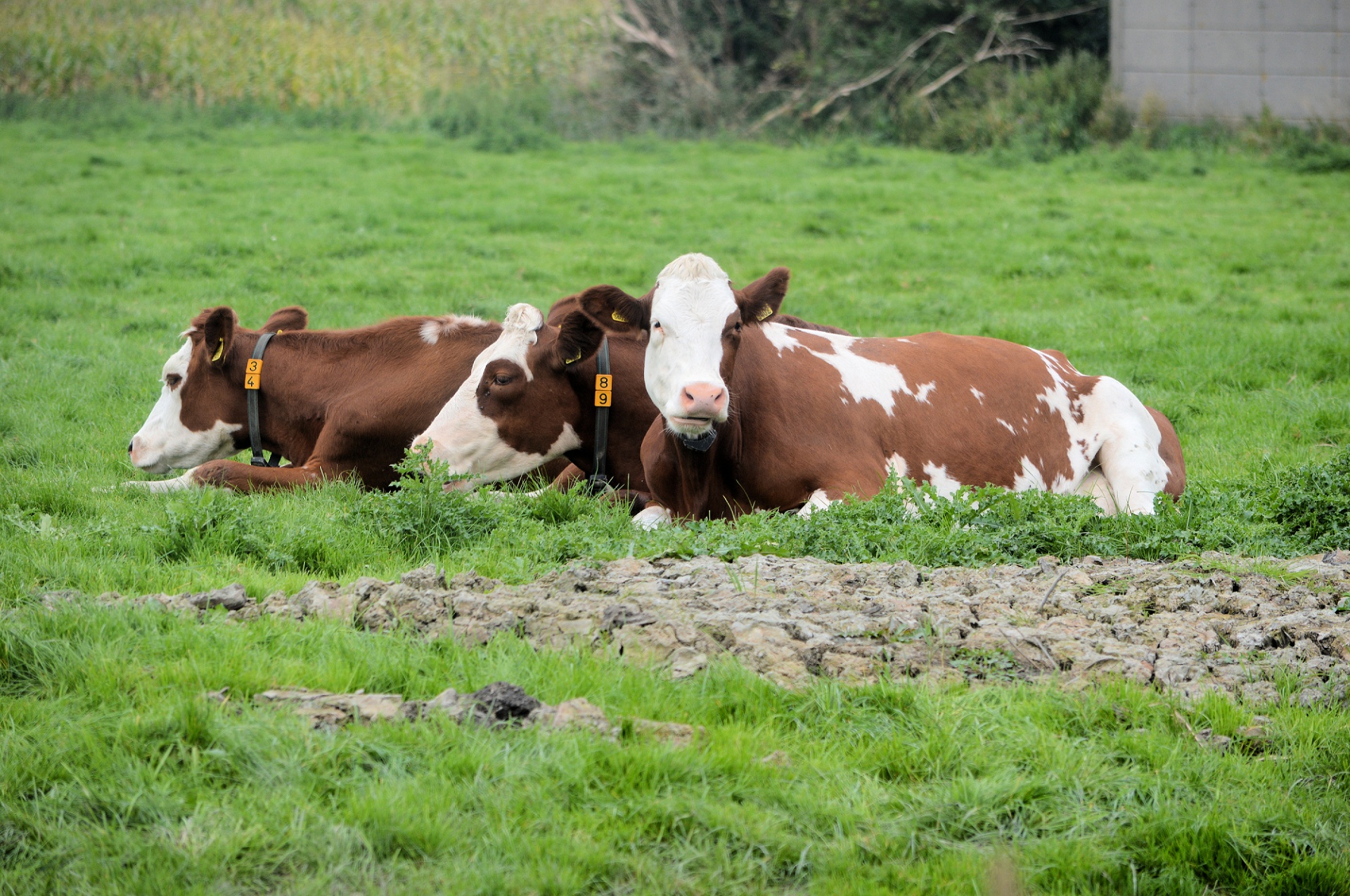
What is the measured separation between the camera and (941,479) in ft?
24.3

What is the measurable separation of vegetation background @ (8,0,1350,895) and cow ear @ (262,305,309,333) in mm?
1570

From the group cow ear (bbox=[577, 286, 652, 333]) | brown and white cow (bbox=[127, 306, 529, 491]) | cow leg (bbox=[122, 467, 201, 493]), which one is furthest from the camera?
brown and white cow (bbox=[127, 306, 529, 491])

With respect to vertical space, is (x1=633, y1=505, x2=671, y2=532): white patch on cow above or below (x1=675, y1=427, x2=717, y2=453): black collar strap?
below

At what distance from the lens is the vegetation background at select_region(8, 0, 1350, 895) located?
130 inches

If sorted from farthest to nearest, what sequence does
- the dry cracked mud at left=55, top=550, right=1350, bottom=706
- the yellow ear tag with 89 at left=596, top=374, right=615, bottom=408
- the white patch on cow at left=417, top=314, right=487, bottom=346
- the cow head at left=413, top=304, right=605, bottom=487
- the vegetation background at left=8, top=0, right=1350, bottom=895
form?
1. the white patch on cow at left=417, top=314, right=487, bottom=346
2. the yellow ear tag with 89 at left=596, top=374, right=615, bottom=408
3. the cow head at left=413, top=304, right=605, bottom=487
4. the dry cracked mud at left=55, top=550, right=1350, bottom=706
5. the vegetation background at left=8, top=0, right=1350, bottom=895

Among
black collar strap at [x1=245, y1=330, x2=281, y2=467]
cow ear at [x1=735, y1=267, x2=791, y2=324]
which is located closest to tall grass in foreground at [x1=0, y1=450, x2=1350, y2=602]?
cow ear at [x1=735, y1=267, x2=791, y2=324]

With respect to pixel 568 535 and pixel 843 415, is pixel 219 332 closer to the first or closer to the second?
pixel 568 535

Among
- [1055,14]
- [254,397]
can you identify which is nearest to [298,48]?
[1055,14]

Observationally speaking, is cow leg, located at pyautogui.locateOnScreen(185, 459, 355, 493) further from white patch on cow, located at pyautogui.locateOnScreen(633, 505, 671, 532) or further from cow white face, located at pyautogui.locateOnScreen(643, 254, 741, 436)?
cow white face, located at pyautogui.locateOnScreen(643, 254, 741, 436)

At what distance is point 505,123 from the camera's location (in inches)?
937

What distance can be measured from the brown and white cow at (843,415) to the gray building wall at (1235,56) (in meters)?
17.3

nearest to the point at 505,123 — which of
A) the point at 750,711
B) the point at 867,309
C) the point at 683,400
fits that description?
the point at 867,309

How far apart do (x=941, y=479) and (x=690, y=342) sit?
199 centimetres

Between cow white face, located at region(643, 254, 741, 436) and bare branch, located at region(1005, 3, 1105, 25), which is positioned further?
bare branch, located at region(1005, 3, 1105, 25)
